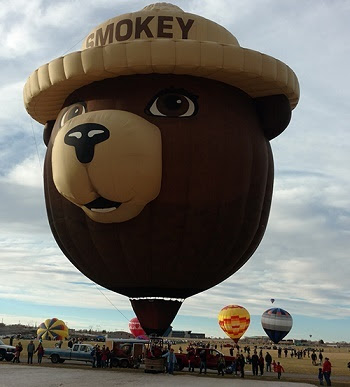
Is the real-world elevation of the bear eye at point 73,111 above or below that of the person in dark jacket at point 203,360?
above

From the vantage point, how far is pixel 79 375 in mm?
16906

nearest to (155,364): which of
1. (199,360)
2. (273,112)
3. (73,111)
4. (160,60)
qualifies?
(199,360)

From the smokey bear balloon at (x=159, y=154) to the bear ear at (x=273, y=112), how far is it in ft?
0.15

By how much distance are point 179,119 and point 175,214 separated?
93.4 inches

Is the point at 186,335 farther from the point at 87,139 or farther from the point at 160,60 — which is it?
the point at 160,60

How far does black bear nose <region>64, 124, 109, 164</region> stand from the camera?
13.8 metres

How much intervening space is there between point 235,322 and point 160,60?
30.5 meters

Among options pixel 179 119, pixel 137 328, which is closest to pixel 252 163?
pixel 179 119

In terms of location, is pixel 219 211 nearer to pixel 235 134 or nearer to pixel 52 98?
pixel 235 134

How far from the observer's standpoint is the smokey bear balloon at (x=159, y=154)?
14023mm

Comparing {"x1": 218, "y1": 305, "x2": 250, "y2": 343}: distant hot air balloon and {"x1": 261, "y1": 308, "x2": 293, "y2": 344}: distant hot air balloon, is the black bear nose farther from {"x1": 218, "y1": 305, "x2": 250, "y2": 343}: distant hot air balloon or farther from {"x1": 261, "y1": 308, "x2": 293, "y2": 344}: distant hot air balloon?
{"x1": 261, "y1": 308, "x2": 293, "y2": 344}: distant hot air balloon

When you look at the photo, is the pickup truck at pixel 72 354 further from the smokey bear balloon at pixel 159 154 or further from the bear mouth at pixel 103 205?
the bear mouth at pixel 103 205

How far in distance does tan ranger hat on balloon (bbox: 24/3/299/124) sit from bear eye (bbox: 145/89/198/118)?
0.57 meters

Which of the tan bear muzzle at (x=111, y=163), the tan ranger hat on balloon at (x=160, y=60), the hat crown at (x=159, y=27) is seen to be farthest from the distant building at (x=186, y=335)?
the tan bear muzzle at (x=111, y=163)
